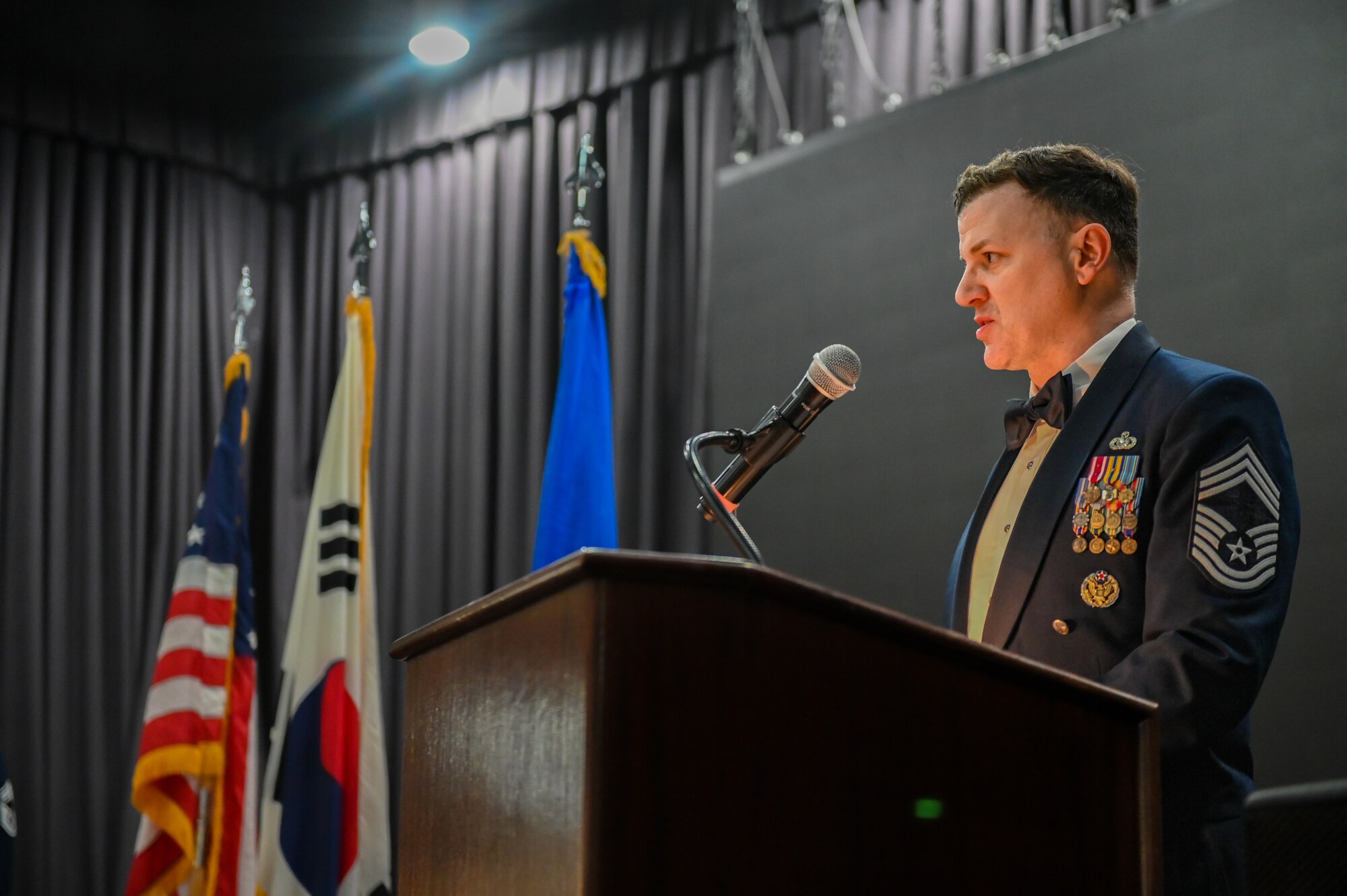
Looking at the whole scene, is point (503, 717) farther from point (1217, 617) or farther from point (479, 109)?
point (479, 109)

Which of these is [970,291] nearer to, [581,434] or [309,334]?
[581,434]

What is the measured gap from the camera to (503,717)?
1145mm

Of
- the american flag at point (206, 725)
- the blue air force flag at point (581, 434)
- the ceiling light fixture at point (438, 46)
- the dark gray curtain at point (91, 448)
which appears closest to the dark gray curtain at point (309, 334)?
the dark gray curtain at point (91, 448)

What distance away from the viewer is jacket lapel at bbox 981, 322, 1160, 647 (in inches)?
67.8

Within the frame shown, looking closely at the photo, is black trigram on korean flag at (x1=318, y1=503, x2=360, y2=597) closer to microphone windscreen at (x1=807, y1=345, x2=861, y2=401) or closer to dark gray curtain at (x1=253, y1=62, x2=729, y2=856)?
dark gray curtain at (x1=253, y1=62, x2=729, y2=856)

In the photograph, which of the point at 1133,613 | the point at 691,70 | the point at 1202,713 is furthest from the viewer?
the point at 691,70

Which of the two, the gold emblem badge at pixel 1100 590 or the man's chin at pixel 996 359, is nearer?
the gold emblem badge at pixel 1100 590

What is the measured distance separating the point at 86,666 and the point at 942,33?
310cm

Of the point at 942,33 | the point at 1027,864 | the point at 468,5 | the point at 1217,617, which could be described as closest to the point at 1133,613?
the point at 1217,617

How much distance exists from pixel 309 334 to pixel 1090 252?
3.39 meters

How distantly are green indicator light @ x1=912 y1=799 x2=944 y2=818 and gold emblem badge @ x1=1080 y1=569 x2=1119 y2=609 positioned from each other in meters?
0.64

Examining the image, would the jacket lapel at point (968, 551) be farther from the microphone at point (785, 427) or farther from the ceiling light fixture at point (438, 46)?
the ceiling light fixture at point (438, 46)

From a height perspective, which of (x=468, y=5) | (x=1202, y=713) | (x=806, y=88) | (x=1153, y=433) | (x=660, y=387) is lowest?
(x=1202, y=713)

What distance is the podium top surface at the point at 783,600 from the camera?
1012 millimetres
